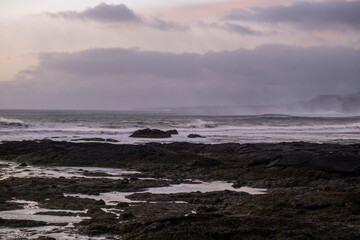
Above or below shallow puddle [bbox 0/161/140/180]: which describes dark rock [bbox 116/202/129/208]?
above

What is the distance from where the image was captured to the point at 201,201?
1236 cm

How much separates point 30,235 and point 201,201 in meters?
5.14

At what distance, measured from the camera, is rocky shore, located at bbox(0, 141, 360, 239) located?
8.47 metres

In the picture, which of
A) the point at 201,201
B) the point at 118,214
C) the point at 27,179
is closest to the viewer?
the point at 118,214

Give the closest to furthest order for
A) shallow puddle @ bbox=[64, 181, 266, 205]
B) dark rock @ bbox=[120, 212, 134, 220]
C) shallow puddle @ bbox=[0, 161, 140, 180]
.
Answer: dark rock @ bbox=[120, 212, 134, 220], shallow puddle @ bbox=[64, 181, 266, 205], shallow puddle @ bbox=[0, 161, 140, 180]

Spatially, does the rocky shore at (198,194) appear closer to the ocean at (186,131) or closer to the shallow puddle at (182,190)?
the shallow puddle at (182,190)

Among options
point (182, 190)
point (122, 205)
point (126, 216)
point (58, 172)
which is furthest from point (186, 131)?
point (126, 216)

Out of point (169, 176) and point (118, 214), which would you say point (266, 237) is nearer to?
point (118, 214)

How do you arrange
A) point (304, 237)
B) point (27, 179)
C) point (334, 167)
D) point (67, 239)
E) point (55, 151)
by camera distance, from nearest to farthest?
point (304, 237)
point (67, 239)
point (27, 179)
point (334, 167)
point (55, 151)

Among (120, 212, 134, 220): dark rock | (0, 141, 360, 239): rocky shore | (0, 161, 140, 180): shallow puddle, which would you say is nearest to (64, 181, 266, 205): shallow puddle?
(0, 141, 360, 239): rocky shore

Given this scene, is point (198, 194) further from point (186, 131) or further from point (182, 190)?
point (186, 131)

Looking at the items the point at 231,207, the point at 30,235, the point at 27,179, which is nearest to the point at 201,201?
the point at 231,207

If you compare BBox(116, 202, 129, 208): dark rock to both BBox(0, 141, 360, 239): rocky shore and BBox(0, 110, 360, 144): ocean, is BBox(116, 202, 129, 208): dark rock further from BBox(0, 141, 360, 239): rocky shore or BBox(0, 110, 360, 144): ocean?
BBox(0, 110, 360, 144): ocean

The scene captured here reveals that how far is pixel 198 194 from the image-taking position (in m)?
13.4
